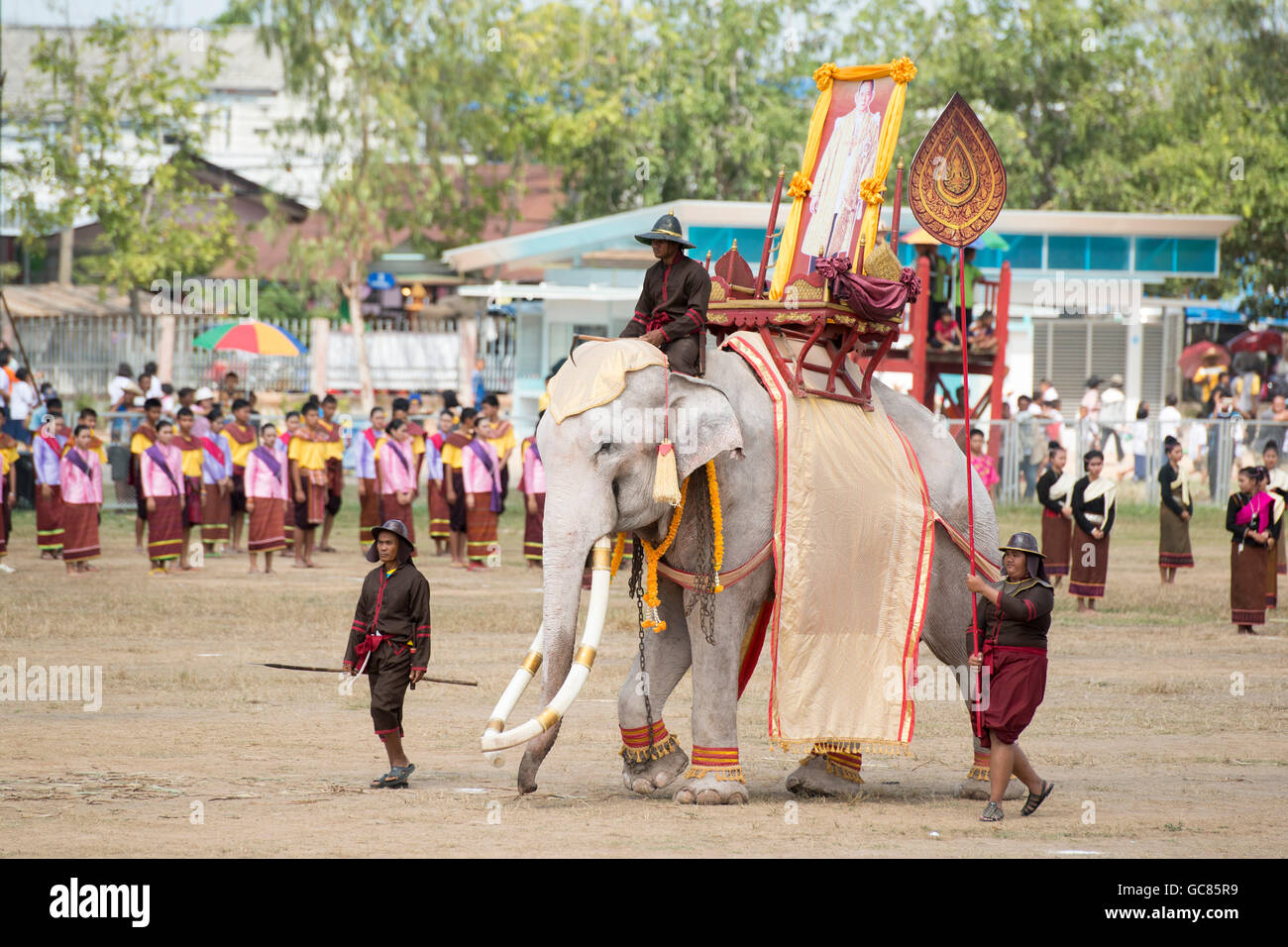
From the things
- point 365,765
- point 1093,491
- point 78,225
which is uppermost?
point 78,225

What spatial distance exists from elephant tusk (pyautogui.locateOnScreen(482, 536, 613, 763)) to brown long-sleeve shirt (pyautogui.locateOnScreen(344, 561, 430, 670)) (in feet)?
2.80

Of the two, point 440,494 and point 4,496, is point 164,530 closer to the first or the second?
point 4,496

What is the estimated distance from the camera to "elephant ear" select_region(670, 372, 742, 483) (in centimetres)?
898

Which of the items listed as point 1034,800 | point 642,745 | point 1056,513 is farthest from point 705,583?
point 1056,513

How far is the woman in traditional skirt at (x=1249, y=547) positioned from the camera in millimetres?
16812

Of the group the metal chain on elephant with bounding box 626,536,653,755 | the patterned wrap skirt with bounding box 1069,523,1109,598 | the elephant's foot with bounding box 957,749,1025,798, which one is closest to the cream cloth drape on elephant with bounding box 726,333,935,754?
the elephant's foot with bounding box 957,749,1025,798

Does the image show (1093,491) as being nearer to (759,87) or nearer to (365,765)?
(365,765)

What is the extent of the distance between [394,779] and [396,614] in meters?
0.84

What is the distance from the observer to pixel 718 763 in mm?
9188

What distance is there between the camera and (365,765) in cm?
989

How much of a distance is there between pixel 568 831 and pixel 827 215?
4331mm

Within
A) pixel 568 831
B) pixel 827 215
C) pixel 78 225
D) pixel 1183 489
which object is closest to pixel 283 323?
pixel 78 225

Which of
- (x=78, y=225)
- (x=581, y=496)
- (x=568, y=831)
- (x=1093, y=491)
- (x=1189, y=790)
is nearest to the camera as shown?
(x=568, y=831)

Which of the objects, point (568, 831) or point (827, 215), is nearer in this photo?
point (568, 831)
